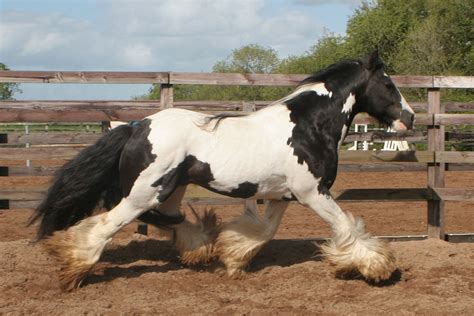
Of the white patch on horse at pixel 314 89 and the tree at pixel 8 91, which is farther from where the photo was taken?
the tree at pixel 8 91

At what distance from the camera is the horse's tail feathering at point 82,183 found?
221 inches

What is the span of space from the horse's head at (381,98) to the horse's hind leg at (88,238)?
2208mm

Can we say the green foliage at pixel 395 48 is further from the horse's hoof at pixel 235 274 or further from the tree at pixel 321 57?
the horse's hoof at pixel 235 274

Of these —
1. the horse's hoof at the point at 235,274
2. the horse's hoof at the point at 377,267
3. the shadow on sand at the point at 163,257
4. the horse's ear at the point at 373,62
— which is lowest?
the horse's hoof at the point at 235,274

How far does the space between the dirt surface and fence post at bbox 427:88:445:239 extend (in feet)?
1.33

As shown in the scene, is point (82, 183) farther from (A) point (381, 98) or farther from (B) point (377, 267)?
(A) point (381, 98)

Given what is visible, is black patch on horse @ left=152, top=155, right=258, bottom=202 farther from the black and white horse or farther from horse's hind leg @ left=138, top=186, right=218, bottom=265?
horse's hind leg @ left=138, top=186, right=218, bottom=265

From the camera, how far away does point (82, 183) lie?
5633 mm

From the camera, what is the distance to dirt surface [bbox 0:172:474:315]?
4.97m

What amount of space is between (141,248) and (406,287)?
8.47 feet

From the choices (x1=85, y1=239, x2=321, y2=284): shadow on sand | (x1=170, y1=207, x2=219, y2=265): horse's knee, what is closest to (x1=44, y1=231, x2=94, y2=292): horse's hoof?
(x1=85, y1=239, x2=321, y2=284): shadow on sand

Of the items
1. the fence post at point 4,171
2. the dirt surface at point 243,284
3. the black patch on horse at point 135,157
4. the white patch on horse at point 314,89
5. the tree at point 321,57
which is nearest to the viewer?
the dirt surface at point 243,284

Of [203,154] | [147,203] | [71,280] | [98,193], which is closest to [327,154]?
[203,154]

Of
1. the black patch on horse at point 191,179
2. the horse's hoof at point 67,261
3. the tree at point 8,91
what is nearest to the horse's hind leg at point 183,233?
the black patch on horse at point 191,179
